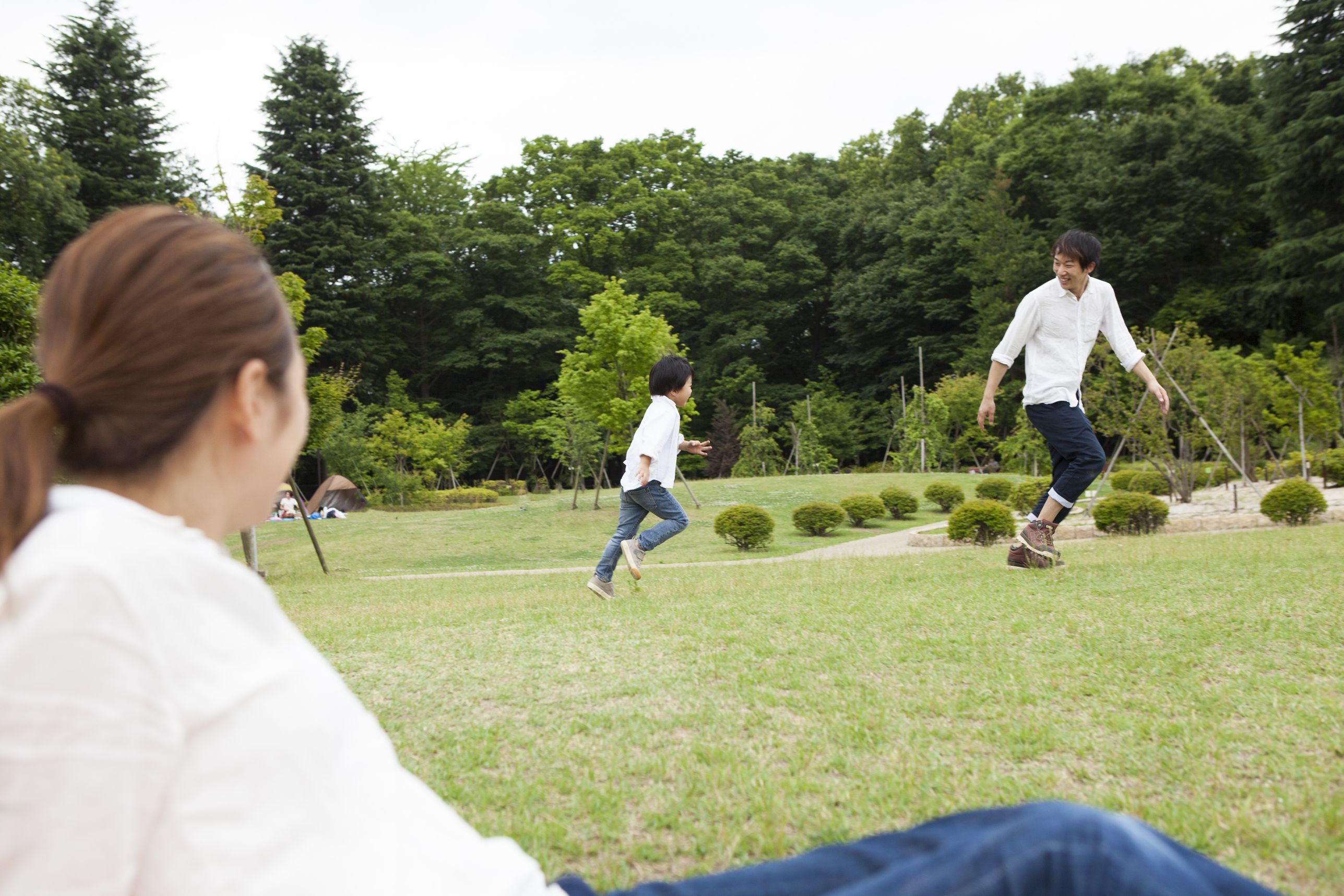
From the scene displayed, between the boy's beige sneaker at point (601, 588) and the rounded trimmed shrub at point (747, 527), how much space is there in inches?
302

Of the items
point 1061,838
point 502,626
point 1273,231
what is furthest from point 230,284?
point 1273,231

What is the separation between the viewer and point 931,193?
4103cm

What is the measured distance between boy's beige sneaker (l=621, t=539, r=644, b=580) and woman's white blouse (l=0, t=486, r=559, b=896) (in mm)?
5903

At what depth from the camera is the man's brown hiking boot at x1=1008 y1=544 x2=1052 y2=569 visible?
22.6 feet

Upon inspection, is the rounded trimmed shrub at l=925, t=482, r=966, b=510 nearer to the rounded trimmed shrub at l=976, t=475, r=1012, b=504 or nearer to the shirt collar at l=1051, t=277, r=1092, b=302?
the rounded trimmed shrub at l=976, t=475, r=1012, b=504

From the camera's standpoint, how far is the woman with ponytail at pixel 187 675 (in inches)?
32.3

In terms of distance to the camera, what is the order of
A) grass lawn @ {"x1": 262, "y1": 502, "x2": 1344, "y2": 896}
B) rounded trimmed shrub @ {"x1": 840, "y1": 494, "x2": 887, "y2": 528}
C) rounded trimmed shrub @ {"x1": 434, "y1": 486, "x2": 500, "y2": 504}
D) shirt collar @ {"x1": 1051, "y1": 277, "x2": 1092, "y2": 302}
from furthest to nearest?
rounded trimmed shrub @ {"x1": 434, "y1": 486, "x2": 500, "y2": 504}, rounded trimmed shrub @ {"x1": 840, "y1": 494, "x2": 887, "y2": 528}, shirt collar @ {"x1": 1051, "y1": 277, "x2": 1092, "y2": 302}, grass lawn @ {"x1": 262, "y1": 502, "x2": 1344, "y2": 896}

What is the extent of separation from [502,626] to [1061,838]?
459cm

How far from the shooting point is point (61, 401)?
96cm

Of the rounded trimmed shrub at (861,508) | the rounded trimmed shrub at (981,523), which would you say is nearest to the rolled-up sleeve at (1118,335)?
the rounded trimmed shrub at (981,523)

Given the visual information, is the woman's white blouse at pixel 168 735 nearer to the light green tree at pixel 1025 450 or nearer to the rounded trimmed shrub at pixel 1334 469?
the rounded trimmed shrub at pixel 1334 469

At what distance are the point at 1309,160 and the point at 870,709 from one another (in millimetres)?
30115

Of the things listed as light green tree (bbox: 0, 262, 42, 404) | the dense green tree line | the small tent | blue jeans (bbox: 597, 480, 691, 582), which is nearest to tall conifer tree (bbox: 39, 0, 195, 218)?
the dense green tree line

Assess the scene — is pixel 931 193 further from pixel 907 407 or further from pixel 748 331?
pixel 907 407
